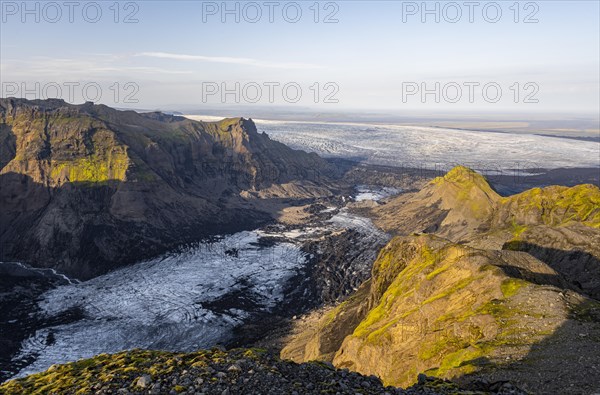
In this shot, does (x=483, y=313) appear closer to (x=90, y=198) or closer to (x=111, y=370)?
(x=111, y=370)

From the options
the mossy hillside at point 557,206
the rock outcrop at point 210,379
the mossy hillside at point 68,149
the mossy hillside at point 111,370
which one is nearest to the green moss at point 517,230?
the mossy hillside at point 557,206

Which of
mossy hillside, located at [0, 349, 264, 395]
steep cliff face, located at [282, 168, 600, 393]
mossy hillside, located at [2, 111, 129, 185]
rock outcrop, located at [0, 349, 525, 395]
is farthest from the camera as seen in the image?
mossy hillside, located at [2, 111, 129, 185]

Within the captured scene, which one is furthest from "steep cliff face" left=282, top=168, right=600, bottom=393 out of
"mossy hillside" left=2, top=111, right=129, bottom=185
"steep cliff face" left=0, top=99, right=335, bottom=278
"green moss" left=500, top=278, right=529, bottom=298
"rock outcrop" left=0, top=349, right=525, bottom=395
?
"mossy hillside" left=2, top=111, right=129, bottom=185

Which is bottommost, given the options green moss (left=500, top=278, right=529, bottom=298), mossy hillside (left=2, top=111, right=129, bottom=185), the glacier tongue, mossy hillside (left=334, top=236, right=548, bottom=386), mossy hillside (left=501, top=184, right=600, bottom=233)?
the glacier tongue

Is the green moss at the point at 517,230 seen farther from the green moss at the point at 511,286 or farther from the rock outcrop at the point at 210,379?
the rock outcrop at the point at 210,379

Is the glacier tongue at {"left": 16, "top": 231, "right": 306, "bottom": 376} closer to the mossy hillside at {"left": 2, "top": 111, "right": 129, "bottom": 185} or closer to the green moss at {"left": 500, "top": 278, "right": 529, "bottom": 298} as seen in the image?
the mossy hillside at {"left": 2, "top": 111, "right": 129, "bottom": 185}

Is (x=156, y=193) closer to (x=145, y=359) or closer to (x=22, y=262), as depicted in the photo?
(x=22, y=262)

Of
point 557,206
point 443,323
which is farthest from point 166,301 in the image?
point 557,206

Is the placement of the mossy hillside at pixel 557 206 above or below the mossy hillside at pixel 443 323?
above
